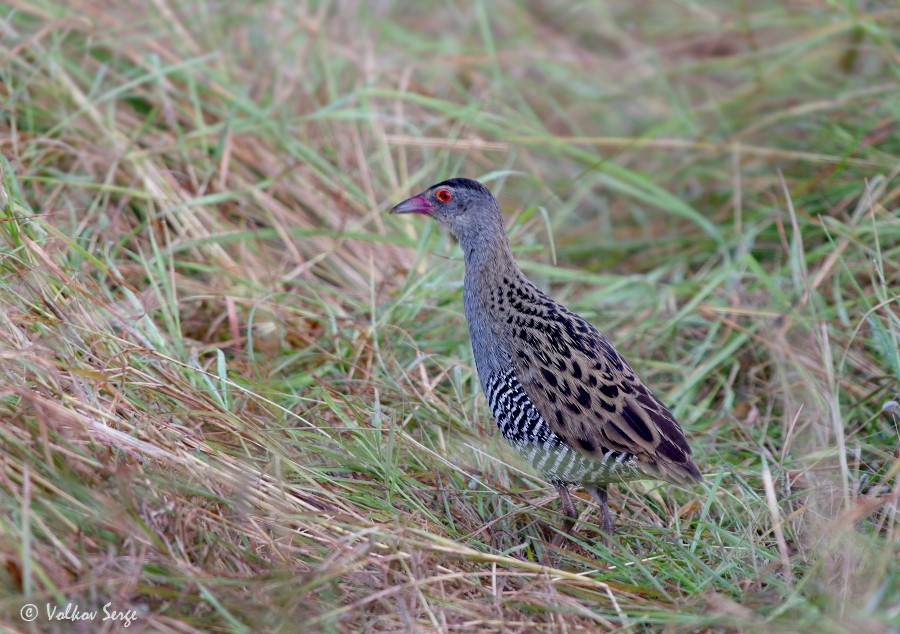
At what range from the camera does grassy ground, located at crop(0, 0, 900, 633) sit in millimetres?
3309

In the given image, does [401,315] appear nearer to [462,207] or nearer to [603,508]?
[462,207]

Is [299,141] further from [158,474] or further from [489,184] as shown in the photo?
[158,474]

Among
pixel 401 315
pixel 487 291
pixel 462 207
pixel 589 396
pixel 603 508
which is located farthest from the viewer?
pixel 401 315

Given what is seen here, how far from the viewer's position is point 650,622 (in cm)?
336

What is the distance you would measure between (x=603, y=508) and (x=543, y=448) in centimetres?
37

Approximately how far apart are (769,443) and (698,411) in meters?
0.37

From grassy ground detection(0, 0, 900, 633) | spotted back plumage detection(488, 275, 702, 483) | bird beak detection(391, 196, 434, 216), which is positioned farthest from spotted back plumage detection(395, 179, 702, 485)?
bird beak detection(391, 196, 434, 216)

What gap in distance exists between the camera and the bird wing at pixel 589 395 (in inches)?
151

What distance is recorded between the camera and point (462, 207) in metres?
4.79

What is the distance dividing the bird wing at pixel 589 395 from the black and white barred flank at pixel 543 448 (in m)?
0.03

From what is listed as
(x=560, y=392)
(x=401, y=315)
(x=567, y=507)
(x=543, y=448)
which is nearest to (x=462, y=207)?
(x=401, y=315)

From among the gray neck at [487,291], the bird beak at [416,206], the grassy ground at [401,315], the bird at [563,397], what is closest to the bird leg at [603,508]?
the bird at [563,397]

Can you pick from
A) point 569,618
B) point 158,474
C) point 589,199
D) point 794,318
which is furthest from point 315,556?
point 589,199

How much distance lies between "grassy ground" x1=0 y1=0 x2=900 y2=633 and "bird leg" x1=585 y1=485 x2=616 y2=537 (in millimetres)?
128
